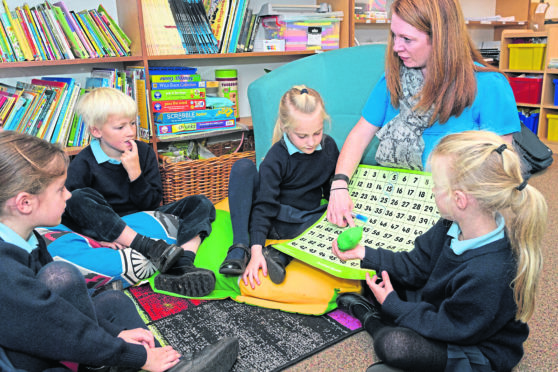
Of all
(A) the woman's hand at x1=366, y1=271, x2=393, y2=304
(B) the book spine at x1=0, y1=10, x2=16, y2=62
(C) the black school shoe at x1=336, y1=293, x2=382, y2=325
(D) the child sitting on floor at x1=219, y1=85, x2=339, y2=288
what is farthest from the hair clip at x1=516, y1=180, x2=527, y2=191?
(B) the book spine at x1=0, y1=10, x2=16, y2=62

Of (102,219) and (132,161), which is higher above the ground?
(132,161)

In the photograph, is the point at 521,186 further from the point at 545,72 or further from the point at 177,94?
the point at 545,72

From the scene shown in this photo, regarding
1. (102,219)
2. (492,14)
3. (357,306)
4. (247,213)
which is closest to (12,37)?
(102,219)

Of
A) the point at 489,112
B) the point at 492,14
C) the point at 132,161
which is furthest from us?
the point at 492,14

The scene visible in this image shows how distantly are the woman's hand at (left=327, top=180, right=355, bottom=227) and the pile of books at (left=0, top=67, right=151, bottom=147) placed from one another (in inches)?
44.3

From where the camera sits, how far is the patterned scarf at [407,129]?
1.59 metres

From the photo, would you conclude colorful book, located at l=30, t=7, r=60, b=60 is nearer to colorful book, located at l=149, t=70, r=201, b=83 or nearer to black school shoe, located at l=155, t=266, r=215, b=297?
colorful book, located at l=149, t=70, r=201, b=83

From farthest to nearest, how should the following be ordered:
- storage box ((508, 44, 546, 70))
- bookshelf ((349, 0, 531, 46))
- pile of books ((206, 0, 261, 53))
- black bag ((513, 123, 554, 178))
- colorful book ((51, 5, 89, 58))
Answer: bookshelf ((349, 0, 531, 46)) → storage box ((508, 44, 546, 70)) → black bag ((513, 123, 554, 178)) → pile of books ((206, 0, 261, 53)) → colorful book ((51, 5, 89, 58))

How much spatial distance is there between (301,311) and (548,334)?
28.6 inches

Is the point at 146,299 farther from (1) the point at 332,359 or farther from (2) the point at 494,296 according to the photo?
(2) the point at 494,296

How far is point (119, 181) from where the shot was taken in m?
1.88

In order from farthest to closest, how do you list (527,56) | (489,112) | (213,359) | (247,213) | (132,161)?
(527,56) → (132,161) → (247,213) → (489,112) → (213,359)

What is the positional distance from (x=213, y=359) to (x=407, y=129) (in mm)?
945

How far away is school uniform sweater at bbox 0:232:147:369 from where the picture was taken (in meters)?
0.92
